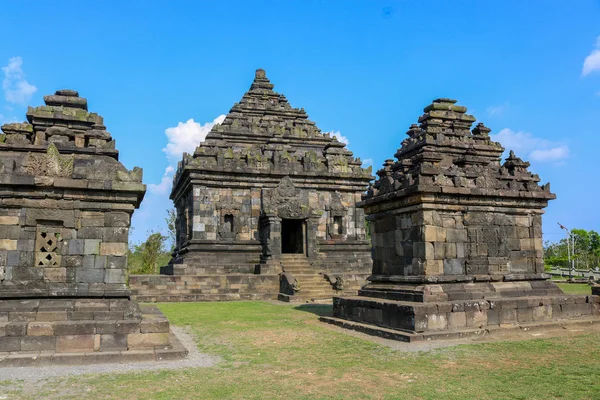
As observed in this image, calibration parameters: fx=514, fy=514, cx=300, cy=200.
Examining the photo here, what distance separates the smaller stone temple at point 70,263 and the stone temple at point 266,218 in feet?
36.0

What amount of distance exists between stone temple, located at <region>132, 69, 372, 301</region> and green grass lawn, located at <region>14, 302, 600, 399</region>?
9.86 m

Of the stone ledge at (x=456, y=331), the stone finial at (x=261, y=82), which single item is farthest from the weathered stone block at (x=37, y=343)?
the stone finial at (x=261, y=82)

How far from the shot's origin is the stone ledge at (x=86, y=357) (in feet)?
24.4

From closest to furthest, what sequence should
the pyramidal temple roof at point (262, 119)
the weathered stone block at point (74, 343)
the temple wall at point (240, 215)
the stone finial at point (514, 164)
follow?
the weathered stone block at point (74, 343) < the stone finial at point (514, 164) < the temple wall at point (240, 215) < the pyramidal temple roof at point (262, 119)

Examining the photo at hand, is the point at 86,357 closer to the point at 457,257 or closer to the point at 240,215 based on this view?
the point at 457,257

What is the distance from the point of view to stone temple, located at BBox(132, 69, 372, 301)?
20.5 metres

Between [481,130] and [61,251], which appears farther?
[481,130]

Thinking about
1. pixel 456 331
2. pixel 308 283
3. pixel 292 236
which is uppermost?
pixel 292 236

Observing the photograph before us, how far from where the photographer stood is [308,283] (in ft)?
68.5

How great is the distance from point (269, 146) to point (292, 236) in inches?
180

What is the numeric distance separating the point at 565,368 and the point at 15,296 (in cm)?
835

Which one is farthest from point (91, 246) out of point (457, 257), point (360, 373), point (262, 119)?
point (262, 119)

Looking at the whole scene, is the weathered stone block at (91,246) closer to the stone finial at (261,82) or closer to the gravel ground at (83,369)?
the gravel ground at (83,369)

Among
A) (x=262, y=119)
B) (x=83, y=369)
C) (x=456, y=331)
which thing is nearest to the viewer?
(x=83, y=369)
